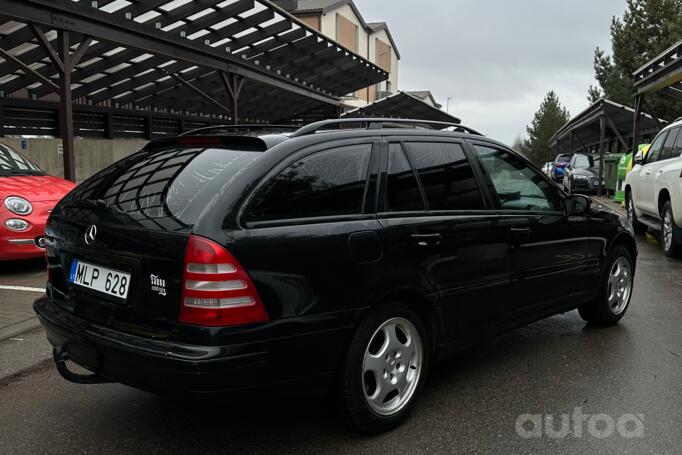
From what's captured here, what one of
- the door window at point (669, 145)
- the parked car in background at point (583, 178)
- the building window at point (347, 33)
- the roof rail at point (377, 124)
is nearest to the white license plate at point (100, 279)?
the roof rail at point (377, 124)

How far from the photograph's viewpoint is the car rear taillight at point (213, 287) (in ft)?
8.54

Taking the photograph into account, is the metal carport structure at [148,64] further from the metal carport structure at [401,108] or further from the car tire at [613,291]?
the car tire at [613,291]

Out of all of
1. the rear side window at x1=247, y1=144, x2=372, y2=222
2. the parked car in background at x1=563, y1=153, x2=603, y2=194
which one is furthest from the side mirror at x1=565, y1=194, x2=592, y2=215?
the parked car in background at x1=563, y1=153, x2=603, y2=194

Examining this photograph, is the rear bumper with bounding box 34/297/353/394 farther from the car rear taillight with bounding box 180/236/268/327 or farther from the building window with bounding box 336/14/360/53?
the building window with bounding box 336/14/360/53

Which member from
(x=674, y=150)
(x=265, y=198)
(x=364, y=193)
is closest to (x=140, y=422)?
(x=265, y=198)

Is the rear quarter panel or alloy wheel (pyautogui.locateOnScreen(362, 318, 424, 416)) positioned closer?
alloy wheel (pyautogui.locateOnScreen(362, 318, 424, 416))

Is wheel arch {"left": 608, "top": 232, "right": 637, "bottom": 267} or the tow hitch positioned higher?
wheel arch {"left": 608, "top": 232, "right": 637, "bottom": 267}

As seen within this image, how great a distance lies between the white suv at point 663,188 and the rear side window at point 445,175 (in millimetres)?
5453

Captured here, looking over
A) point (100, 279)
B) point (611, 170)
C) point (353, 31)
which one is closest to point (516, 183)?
point (100, 279)

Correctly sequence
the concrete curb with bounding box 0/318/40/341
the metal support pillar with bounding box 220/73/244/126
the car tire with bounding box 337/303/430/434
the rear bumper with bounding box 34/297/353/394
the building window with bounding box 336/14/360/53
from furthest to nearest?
the building window with bounding box 336/14/360/53
the metal support pillar with bounding box 220/73/244/126
the concrete curb with bounding box 0/318/40/341
the car tire with bounding box 337/303/430/434
the rear bumper with bounding box 34/297/353/394

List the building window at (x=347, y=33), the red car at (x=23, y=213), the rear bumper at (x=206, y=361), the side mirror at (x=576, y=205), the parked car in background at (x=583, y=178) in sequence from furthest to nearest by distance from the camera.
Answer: the building window at (x=347, y=33), the parked car in background at (x=583, y=178), the red car at (x=23, y=213), the side mirror at (x=576, y=205), the rear bumper at (x=206, y=361)

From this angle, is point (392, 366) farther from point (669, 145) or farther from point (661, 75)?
point (661, 75)

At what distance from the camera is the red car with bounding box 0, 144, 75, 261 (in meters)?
6.83

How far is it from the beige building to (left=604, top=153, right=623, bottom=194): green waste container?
13.0 metres
